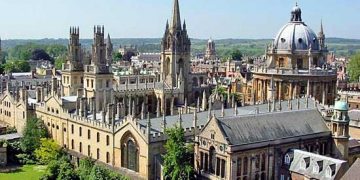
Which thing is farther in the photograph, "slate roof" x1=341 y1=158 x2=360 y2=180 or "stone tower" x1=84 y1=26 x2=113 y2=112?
"stone tower" x1=84 y1=26 x2=113 y2=112

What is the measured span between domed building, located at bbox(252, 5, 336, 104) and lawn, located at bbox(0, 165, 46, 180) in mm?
33026

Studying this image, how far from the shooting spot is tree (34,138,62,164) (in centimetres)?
5922

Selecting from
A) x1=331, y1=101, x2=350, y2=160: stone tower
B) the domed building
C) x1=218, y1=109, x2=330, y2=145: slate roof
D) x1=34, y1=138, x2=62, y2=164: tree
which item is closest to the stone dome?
the domed building

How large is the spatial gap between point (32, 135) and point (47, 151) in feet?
20.7

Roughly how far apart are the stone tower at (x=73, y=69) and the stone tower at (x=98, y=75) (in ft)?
15.6

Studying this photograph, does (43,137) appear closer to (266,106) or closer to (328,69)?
(266,106)

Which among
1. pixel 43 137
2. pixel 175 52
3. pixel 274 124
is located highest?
pixel 175 52

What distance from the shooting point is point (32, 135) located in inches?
2594

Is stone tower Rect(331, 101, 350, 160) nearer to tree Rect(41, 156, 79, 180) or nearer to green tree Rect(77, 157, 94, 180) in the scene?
green tree Rect(77, 157, 94, 180)

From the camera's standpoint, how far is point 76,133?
62.7 meters

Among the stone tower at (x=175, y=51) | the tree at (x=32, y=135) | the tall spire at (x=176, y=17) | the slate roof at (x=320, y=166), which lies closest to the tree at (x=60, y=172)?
the tree at (x=32, y=135)

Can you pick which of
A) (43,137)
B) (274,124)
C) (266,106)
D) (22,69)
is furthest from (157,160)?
(22,69)

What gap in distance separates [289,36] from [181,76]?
19.4 metres

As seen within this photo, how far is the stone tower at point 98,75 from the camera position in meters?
69.1
